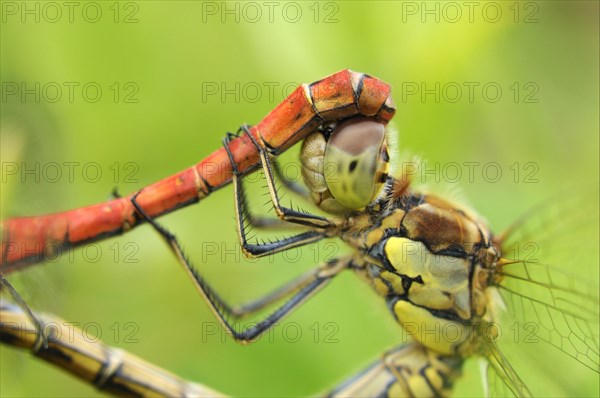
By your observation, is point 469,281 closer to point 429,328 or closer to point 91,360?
point 429,328

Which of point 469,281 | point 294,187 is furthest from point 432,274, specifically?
point 294,187

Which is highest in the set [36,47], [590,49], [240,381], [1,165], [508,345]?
[590,49]

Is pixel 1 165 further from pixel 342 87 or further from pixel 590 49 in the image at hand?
pixel 590 49

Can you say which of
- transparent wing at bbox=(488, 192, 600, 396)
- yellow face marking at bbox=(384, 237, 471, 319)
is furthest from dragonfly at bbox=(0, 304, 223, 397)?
transparent wing at bbox=(488, 192, 600, 396)

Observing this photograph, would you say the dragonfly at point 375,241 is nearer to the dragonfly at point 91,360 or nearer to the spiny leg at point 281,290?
the spiny leg at point 281,290

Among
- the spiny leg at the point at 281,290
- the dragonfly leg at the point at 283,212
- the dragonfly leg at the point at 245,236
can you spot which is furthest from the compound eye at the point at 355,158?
the spiny leg at the point at 281,290

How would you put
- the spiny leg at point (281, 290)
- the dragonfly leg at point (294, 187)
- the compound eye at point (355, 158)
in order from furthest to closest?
the dragonfly leg at point (294, 187) < the spiny leg at point (281, 290) < the compound eye at point (355, 158)

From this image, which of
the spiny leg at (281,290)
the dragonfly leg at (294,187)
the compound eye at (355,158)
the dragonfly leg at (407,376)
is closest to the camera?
the compound eye at (355,158)

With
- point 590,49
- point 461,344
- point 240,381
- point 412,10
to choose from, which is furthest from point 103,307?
point 590,49

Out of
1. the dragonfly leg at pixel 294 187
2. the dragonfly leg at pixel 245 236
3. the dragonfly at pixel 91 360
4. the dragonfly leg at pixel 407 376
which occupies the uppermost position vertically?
the dragonfly leg at pixel 294 187
